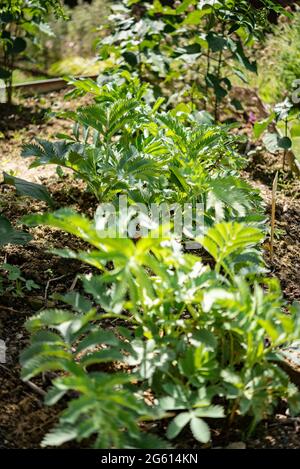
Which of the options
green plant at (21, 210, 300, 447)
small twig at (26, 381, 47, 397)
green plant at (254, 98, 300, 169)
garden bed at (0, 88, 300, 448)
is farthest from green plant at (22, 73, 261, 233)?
small twig at (26, 381, 47, 397)

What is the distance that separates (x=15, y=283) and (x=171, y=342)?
3.17 feet

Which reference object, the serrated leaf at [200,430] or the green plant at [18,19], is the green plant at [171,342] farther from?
the green plant at [18,19]

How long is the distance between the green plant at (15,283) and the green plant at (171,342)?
600 millimetres

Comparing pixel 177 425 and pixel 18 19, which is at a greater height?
pixel 18 19

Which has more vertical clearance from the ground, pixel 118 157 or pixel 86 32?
pixel 86 32

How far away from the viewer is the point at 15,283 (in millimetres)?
3004

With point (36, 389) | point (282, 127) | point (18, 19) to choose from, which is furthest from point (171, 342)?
point (18, 19)

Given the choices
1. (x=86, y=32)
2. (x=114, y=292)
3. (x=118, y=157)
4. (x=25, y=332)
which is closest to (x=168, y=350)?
(x=114, y=292)

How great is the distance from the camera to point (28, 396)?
2.45 metres

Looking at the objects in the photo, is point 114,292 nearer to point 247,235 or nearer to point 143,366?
point 143,366

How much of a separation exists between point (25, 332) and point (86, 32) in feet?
12.5

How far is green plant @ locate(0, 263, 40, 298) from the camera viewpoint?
9.46 ft

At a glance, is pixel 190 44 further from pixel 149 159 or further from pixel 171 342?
pixel 171 342

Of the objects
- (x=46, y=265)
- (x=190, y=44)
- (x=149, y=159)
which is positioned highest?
(x=190, y=44)
